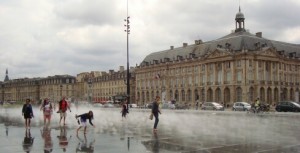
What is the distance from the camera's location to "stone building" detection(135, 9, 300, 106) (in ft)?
282

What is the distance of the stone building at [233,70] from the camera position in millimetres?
85875

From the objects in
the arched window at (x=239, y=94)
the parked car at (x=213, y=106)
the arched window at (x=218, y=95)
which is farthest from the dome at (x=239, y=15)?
the parked car at (x=213, y=106)

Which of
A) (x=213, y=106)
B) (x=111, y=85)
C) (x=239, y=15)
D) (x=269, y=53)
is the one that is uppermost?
(x=239, y=15)

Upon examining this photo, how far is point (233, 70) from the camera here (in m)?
87.6

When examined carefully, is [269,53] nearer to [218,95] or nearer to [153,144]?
[218,95]

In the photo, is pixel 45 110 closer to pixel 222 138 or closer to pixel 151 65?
pixel 222 138

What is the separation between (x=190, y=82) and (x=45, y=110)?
81.4m

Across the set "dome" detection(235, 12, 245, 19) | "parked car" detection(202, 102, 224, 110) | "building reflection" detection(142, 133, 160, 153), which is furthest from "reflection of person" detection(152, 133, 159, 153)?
"dome" detection(235, 12, 245, 19)

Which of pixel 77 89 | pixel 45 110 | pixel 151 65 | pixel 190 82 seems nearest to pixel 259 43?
pixel 190 82

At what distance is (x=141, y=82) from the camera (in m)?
124

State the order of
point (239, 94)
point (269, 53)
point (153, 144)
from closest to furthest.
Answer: point (153, 144)
point (239, 94)
point (269, 53)

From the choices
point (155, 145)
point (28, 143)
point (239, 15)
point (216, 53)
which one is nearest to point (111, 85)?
point (216, 53)

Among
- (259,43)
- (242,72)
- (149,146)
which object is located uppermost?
(259,43)

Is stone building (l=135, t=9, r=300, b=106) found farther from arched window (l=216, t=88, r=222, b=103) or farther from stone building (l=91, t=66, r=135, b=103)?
stone building (l=91, t=66, r=135, b=103)
